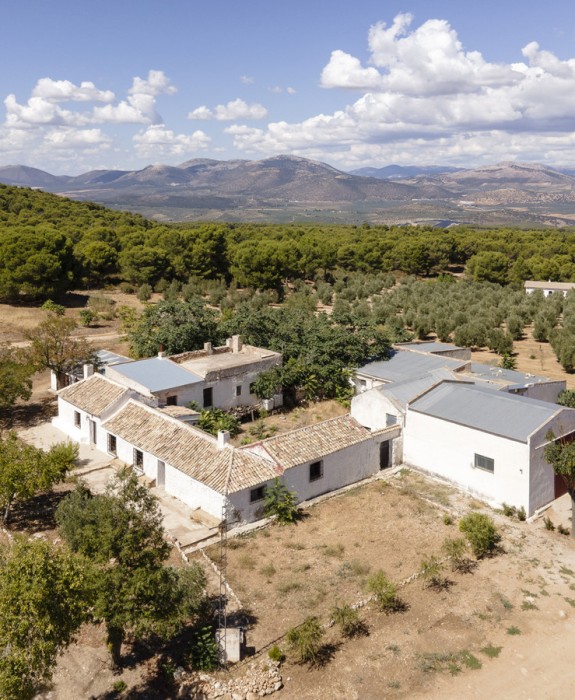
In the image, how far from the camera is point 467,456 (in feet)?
75.7

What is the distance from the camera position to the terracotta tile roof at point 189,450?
20.8 m

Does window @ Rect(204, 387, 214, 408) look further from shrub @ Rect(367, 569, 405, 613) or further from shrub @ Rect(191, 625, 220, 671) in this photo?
shrub @ Rect(191, 625, 220, 671)

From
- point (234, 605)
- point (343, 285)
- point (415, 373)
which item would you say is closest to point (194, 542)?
point (234, 605)

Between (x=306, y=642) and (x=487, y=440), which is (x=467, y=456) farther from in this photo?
(x=306, y=642)

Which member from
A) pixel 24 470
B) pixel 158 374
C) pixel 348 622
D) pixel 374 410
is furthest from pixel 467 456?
pixel 24 470

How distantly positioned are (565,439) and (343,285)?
54.6 m

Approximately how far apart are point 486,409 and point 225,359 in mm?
14771

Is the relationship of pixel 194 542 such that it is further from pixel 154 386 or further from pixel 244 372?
pixel 244 372

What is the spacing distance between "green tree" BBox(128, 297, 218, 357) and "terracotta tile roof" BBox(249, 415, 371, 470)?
13.7m

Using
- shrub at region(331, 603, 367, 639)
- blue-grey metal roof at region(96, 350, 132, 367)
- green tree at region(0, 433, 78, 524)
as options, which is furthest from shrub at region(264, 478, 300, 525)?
blue-grey metal roof at region(96, 350, 132, 367)

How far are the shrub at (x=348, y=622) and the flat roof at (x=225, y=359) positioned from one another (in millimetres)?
15790

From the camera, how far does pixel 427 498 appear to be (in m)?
22.8

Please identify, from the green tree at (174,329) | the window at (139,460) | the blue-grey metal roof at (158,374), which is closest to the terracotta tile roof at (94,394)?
the blue-grey metal roof at (158,374)

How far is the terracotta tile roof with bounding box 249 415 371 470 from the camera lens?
→ 2205 cm
